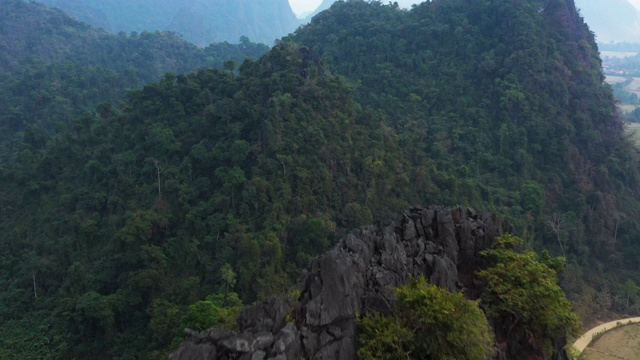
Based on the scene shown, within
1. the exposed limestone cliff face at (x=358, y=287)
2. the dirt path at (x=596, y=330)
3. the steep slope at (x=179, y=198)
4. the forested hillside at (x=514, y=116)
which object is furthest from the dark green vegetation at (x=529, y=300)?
Answer: the forested hillside at (x=514, y=116)

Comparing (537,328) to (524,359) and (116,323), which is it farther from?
(116,323)

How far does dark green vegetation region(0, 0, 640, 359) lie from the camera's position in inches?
1012

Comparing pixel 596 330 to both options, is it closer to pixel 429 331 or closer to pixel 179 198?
pixel 429 331

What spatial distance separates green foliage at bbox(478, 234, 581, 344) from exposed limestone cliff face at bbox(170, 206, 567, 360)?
643 mm

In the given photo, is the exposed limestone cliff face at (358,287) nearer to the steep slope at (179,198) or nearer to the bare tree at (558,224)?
the steep slope at (179,198)

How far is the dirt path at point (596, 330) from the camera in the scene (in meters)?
26.8

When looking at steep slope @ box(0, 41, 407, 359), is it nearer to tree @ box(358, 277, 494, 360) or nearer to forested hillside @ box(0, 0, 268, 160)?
tree @ box(358, 277, 494, 360)

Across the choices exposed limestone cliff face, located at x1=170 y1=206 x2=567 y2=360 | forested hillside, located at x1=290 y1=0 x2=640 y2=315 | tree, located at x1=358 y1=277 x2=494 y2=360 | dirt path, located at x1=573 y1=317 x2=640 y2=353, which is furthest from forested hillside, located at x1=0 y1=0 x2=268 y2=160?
dirt path, located at x1=573 y1=317 x2=640 y2=353

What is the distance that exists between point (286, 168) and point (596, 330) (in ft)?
83.8

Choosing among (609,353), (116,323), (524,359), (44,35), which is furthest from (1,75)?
(609,353)

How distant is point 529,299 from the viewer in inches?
554

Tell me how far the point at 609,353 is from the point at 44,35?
102958mm

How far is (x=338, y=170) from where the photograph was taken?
110ft

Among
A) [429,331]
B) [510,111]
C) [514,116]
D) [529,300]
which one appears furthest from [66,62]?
[529,300]
